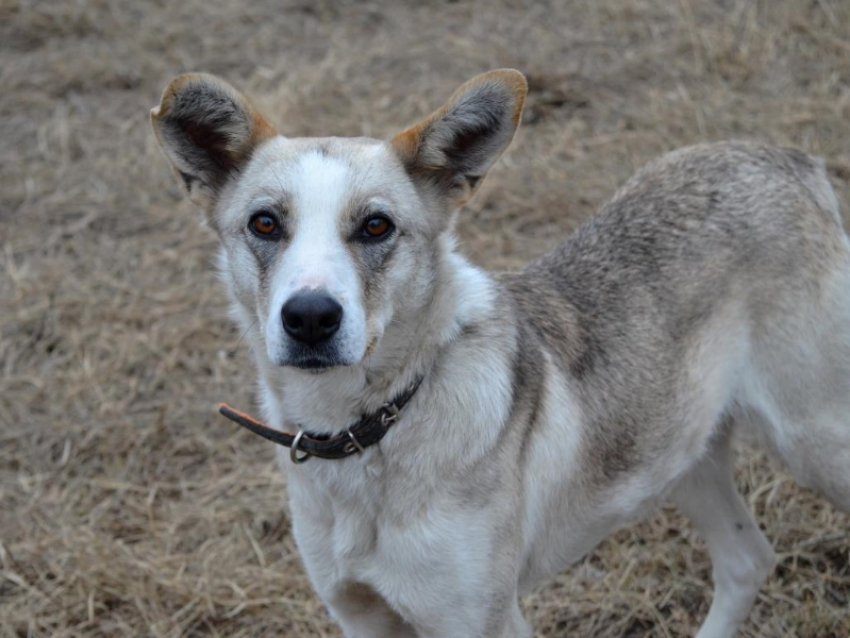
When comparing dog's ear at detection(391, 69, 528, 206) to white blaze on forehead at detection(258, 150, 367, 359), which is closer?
white blaze on forehead at detection(258, 150, 367, 359)

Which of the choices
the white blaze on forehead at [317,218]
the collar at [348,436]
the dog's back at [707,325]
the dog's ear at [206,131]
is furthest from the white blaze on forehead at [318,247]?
the dog's back at [707,325]

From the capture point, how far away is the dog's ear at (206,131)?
309cm

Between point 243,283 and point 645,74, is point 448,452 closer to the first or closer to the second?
point 243,283

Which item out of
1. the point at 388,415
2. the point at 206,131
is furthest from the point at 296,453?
the point at 206,131

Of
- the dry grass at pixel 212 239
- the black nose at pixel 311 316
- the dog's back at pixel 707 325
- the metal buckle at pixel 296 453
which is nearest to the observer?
the black nose at pixel 311 316

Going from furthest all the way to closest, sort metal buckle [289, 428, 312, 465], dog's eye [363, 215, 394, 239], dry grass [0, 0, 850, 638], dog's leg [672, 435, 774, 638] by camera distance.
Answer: dry grass [0, 0, 850, 638], dog's leg [672, 435, 774, 638], metal buckle [289, 428, 312, 465], dog's eye [363, 215, 394, 239]

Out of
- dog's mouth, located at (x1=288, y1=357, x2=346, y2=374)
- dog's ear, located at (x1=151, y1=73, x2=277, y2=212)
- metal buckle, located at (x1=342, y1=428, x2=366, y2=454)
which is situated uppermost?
dog's ear, located at (x1=151, y1=73, x2=277, y2=212)

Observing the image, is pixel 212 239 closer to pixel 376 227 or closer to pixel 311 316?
pixel 376 227

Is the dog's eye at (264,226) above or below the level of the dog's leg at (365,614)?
above

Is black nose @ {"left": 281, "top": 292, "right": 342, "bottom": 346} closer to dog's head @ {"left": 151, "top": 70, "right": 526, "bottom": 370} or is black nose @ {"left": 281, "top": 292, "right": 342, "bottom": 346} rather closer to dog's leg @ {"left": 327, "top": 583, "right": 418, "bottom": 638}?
dog's head @ {"left": 151, "top": 70, "right": 526, "bottom": 370}

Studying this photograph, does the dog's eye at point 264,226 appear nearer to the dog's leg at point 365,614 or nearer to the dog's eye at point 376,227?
the dog's eye at point 376,227

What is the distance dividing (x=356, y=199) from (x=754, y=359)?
1579mm

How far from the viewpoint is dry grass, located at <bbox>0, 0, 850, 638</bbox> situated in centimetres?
437

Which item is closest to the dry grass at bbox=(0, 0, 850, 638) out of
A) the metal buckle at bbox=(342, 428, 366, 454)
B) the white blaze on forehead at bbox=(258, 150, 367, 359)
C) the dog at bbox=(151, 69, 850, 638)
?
the dog at bbox=(151, 69, 850, 638)
